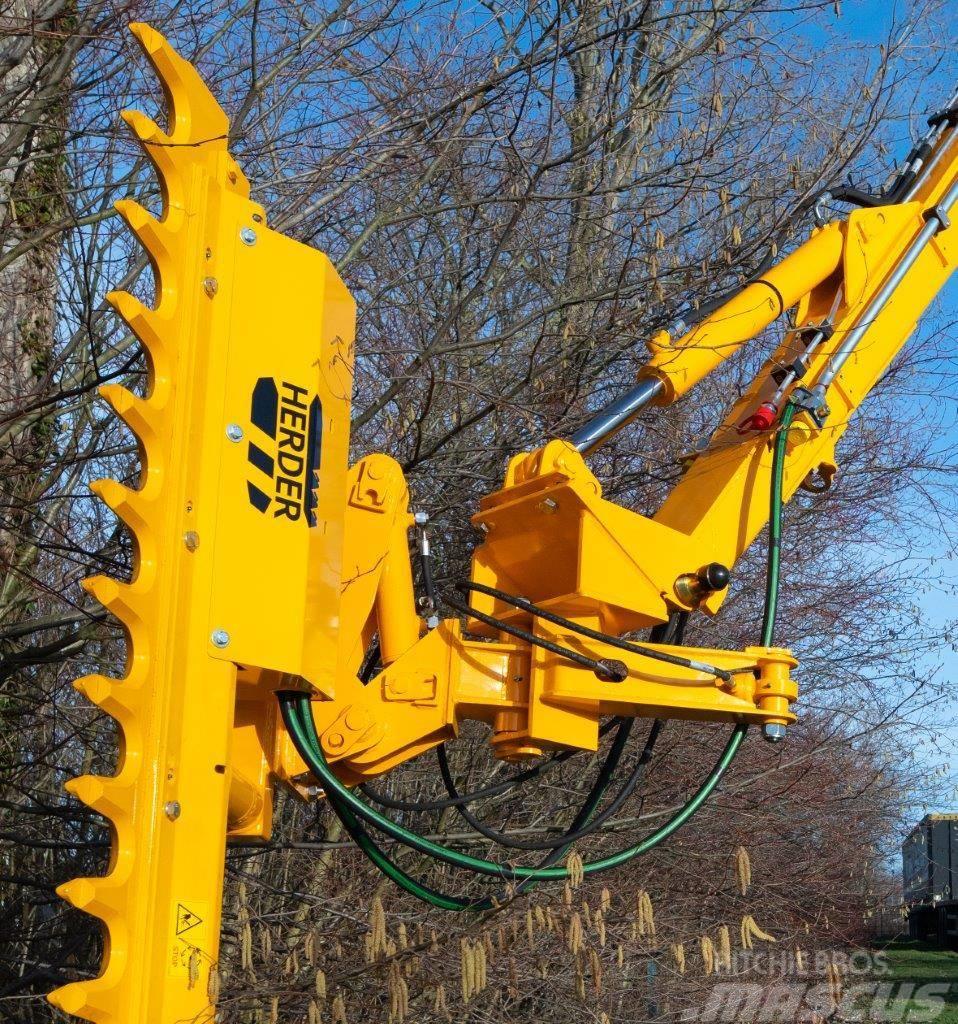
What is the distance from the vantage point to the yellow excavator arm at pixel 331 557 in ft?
10.2

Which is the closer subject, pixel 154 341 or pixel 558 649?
pixel 154 341

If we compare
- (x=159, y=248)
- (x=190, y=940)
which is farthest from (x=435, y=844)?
(x=159, y=248)

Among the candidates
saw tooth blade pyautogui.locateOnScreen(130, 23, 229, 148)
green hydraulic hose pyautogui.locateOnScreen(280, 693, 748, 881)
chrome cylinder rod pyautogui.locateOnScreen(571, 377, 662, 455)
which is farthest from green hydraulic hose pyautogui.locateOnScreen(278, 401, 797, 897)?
saw tooth blade pyautogui.locateOnScreen(130, 23, 229, 148)

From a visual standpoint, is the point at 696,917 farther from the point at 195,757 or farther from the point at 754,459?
the point at 195,757

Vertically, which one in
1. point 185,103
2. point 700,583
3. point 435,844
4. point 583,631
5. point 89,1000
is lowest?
point 89,1000

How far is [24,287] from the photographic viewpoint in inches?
269

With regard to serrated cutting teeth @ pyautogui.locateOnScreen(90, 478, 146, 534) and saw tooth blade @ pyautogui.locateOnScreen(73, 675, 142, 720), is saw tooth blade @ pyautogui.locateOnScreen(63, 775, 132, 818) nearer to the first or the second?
saw tooth blade @ pyautogui.locateOnScreen(73, 675, 142, 720)

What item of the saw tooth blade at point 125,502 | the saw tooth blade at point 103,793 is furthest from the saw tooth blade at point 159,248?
the saw tooth blade at point 103,793

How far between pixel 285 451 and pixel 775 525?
2.20 m

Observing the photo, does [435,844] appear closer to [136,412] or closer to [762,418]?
[762,418]

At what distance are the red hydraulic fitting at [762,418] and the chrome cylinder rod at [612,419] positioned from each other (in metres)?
0.46

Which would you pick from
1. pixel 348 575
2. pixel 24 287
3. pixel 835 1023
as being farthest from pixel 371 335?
pixel 835 1023

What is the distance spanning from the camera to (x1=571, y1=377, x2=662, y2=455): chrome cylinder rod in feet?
16.4

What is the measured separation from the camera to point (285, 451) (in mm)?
3496
